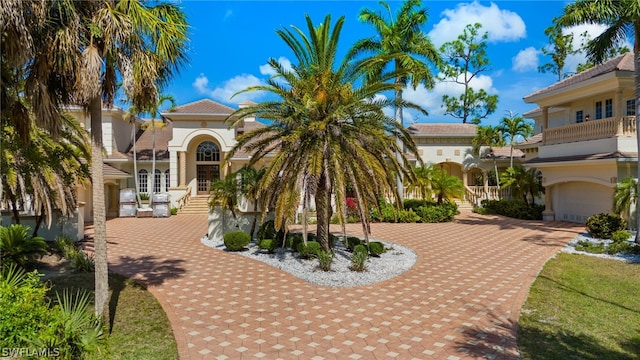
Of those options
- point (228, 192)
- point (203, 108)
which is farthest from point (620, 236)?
point (203, 108)

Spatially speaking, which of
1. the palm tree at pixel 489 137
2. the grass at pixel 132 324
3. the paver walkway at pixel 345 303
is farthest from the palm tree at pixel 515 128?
the grass at pixel 132 324

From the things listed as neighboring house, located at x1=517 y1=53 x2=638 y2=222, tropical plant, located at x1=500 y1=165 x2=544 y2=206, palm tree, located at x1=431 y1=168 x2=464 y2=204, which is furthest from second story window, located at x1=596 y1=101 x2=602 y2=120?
palm tree, located at x1=431 y1=168 x2=464 y2=204

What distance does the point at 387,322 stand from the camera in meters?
8.55

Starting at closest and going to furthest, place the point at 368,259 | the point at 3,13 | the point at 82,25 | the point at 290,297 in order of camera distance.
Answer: the point at 3,13 → the point at 82,25 → the point at 290,297 → the point at 368,259

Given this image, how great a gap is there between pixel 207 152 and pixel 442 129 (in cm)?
1953

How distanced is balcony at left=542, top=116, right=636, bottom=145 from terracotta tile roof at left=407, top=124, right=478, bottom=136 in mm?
9518

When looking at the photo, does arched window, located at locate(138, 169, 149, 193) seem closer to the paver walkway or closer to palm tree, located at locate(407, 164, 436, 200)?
the paver walkway

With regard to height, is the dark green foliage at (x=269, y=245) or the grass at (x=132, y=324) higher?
the dark green foliage at (x=269, y=245)

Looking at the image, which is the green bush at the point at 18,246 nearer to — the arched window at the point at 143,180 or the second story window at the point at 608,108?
the arched window at the point at 143,180

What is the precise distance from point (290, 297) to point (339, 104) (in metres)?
5.92

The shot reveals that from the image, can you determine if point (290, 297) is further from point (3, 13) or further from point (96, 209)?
point (3, 13)

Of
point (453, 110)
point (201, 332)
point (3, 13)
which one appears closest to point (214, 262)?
point (201, 332)

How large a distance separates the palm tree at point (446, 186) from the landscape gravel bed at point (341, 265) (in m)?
9.55

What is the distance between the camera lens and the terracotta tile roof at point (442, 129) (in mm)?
33719
